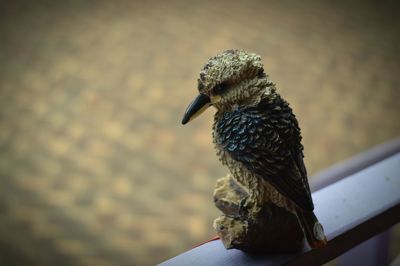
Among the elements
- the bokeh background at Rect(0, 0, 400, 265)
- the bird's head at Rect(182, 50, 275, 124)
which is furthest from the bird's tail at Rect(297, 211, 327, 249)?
the bokeh background at Rect(0, 0, 400, 265)

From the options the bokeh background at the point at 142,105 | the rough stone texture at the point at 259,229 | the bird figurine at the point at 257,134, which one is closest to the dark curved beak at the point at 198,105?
the bird figurine at the point at 257,134

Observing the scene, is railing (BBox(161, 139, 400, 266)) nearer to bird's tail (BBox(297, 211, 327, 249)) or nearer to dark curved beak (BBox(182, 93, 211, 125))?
bird's tail (BBox(297, 211, 327, 249))

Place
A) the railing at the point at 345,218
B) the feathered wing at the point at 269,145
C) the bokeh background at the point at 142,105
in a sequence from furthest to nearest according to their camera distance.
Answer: the bokeh background at the point at 142,105
the railing at the point at 345,218
the feathered wing at the point at 269,145

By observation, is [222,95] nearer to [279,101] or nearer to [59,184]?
[279,101]

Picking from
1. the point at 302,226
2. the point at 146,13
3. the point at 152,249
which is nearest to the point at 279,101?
the point at 302,226

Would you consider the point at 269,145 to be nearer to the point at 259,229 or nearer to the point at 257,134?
the point at 257,134

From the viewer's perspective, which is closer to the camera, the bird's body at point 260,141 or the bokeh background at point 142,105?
the bird's body at point 260,141

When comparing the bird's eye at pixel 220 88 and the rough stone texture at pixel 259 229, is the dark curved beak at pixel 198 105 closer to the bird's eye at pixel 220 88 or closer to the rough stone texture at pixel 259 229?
the bird's eye at pixel 220 88
